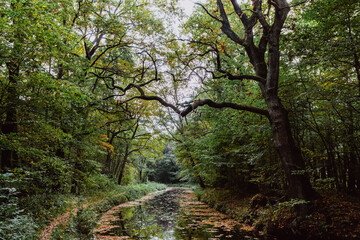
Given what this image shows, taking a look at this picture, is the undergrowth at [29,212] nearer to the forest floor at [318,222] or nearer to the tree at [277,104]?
the tree at [277,104]

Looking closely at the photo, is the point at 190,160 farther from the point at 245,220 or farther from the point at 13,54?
the point at 13,54

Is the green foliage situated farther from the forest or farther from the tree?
the tree

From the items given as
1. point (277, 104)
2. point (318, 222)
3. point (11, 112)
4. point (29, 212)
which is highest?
point (277, 104)

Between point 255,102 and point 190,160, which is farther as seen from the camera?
Answer: point 190,160

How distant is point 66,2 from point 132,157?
61.8 ft

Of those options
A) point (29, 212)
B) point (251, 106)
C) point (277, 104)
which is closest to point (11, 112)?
point (29, 212)

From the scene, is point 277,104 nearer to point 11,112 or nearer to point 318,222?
point 318,222

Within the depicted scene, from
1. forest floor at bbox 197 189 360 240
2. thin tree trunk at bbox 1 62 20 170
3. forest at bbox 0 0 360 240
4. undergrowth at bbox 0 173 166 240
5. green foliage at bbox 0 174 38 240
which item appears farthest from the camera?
thin tree trunk at bbox 1 62 20 170

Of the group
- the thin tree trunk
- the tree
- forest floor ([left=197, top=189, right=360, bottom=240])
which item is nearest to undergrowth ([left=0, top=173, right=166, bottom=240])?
the thin tree trunk

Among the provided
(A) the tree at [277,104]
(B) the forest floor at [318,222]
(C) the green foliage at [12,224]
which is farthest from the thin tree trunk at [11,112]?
(B) the forest floor at [318,222]

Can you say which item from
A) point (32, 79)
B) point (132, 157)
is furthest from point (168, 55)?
point (132, 157)

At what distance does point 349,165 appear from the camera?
6.42 metres

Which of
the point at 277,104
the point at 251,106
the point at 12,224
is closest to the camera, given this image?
the point at 12,224

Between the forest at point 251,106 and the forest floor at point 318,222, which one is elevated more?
the forest at point 251,106
